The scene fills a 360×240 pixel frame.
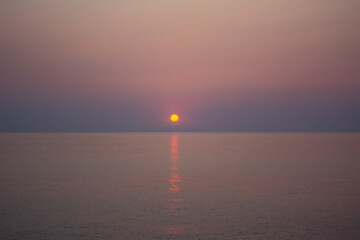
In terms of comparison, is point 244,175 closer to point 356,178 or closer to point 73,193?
point 356,178

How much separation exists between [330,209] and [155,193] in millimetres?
12936

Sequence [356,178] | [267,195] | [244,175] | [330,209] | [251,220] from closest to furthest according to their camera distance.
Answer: [251,220] < [330,209] < [267,195] < [356,178] < [244,175]

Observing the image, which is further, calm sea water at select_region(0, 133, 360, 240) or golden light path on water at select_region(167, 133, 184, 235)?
golden light path on water at select_region(167, 133, 184, 235)

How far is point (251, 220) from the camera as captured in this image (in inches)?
806

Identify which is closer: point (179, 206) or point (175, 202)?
point (179, 206)

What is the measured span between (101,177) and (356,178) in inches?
1050

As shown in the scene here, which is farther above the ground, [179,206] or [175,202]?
[175,202]

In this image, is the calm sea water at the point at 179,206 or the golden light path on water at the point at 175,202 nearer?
the calm sea water at the point at 179,206

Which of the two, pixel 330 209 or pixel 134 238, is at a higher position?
pixel 330 209

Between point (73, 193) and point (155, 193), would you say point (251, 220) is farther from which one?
point (73, 193)

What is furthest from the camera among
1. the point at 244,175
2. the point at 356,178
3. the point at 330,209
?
the point at 244,175

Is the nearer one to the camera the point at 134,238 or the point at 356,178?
the point at 134,238

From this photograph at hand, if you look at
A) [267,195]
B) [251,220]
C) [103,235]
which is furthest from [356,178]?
[103,235]

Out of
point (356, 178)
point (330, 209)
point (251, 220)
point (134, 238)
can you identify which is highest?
point (356, 178)
